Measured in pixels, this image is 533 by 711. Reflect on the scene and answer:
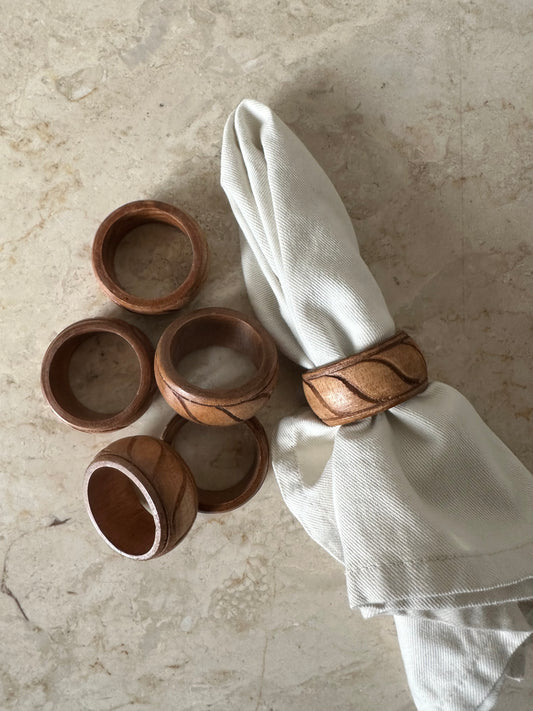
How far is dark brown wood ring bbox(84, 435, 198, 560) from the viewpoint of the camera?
2.28 feet

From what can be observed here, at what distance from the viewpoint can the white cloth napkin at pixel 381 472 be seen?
0.68 meters

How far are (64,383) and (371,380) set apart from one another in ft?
1.45

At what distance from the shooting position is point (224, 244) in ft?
2.80

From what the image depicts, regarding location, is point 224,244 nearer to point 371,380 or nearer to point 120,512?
point 371,380

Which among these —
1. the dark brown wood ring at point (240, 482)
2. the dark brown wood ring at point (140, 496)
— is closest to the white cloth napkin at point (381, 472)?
the dark brown wood ring at point (240, 482)

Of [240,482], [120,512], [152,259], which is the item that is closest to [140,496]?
[120,512]

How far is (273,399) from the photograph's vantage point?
2.82 ft

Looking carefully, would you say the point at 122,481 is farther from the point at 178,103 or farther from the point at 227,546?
the point at 178,103

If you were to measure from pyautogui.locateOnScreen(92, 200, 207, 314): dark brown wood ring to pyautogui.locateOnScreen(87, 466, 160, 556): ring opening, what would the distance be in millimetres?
226

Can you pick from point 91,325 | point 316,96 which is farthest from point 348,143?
point 91,325

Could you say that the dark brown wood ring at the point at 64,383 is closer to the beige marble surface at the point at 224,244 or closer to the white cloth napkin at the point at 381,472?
the beige marble surface at the point at 224,244

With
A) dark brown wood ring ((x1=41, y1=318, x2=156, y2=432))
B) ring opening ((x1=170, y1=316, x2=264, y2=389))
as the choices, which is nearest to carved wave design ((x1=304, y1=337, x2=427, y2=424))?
ring opening ((x1=170, y1=316, x2=264, y2=389))

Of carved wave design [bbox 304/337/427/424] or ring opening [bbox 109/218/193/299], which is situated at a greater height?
ring opening [bbox 109/218/193/299]

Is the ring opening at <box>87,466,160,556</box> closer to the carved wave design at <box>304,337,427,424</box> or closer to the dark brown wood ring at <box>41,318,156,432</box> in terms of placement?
the dark brown wood ring at <box>41,318,156,432</box>
